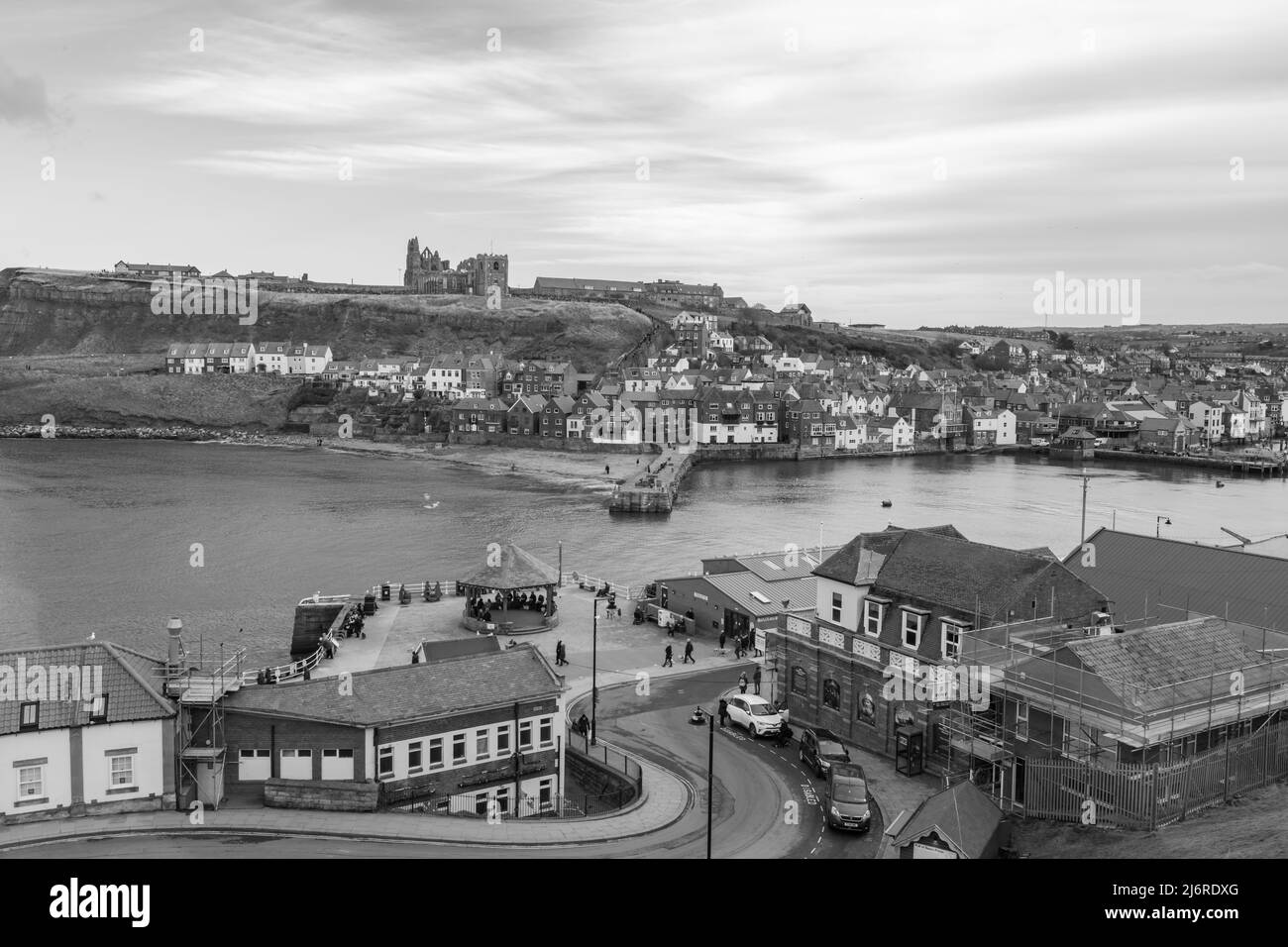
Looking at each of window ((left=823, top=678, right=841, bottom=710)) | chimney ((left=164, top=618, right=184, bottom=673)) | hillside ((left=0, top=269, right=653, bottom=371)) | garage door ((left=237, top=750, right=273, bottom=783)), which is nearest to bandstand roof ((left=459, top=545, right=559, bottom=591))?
window ((left=823, top=678, right=841, bottom=710))

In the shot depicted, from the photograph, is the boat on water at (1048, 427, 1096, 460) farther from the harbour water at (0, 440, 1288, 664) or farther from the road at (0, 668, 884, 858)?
the road at (0, 668, 884, 858)

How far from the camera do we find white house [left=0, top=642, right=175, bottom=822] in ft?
48.0

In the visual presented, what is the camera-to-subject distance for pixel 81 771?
49.0ft

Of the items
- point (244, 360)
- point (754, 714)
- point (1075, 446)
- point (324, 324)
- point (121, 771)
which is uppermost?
point (324, 324)

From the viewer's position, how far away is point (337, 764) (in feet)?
53.1

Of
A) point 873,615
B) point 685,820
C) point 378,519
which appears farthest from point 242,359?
point 685,820

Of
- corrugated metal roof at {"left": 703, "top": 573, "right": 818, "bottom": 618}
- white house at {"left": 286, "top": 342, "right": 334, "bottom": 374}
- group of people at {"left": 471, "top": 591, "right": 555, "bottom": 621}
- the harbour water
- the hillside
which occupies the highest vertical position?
the hillside

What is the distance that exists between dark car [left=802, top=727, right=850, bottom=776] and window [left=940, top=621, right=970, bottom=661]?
247 centimetres

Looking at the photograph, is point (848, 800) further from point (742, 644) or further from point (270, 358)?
point (270, 358)

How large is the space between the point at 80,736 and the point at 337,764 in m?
3.54

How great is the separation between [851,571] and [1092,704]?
652 cm

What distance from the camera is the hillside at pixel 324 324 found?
161 metres

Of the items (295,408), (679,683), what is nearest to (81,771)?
(679,683)

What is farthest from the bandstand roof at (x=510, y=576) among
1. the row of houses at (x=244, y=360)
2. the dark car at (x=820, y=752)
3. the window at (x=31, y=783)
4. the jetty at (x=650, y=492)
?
the row of houses at (x=244, y=360)
